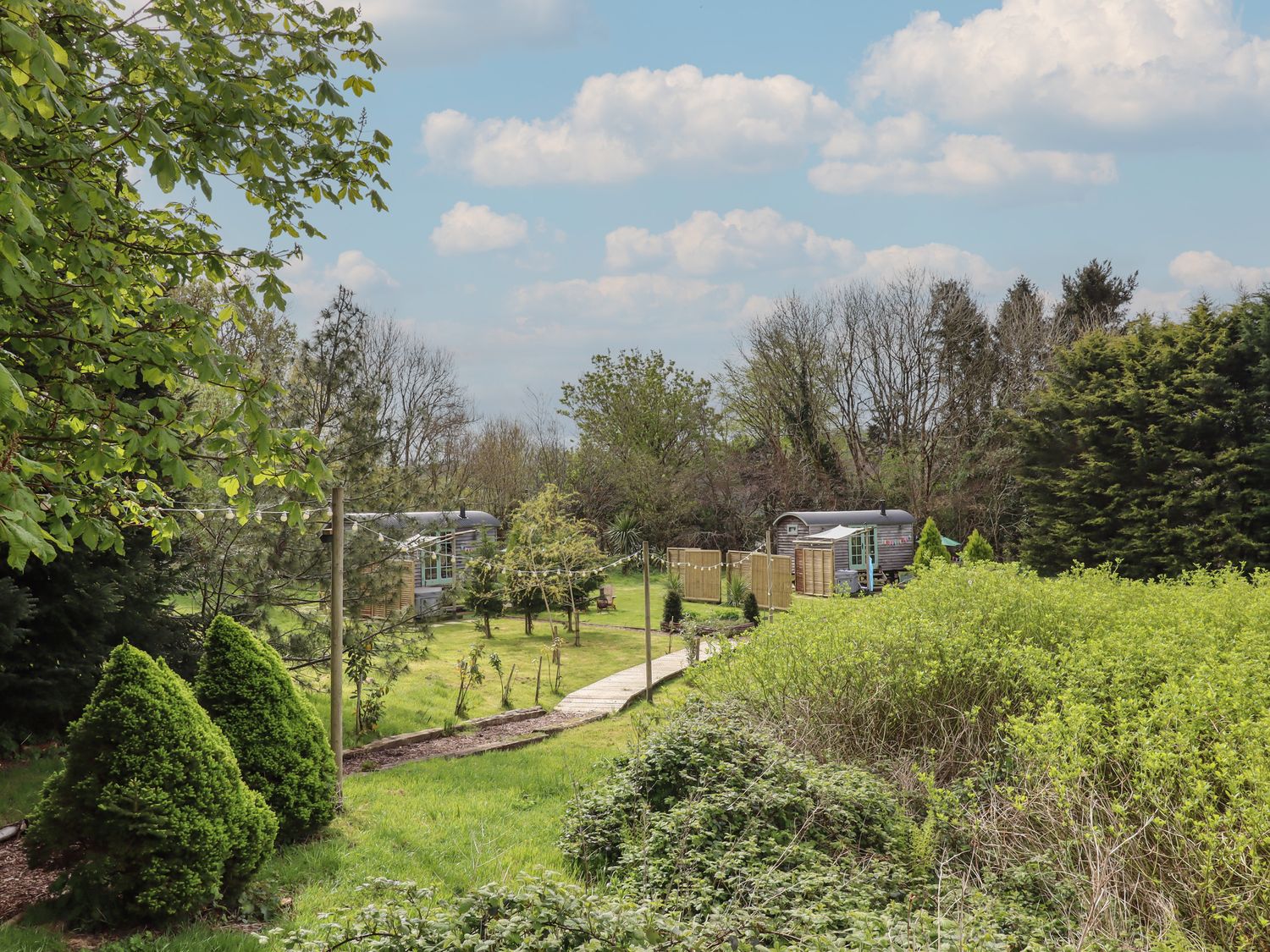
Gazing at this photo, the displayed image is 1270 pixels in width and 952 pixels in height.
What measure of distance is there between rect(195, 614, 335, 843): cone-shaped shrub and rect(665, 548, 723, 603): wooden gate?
1577 centimetres

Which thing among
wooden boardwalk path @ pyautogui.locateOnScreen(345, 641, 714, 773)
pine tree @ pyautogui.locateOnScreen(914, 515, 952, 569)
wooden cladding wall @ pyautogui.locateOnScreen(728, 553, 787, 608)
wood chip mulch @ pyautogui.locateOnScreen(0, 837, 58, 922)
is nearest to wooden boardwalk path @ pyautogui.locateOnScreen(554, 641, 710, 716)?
wooden boardwalk path @ pyautogui.locateOnScreen(345, 641, 714, 773)

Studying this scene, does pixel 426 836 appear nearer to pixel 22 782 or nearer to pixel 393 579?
pixel 22 782

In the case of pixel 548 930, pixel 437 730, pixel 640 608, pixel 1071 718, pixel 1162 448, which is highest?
pixel 1162 448

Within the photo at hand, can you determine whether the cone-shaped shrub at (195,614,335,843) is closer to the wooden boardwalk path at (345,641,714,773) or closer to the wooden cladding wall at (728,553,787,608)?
the wooden boardwalk path at (345,641,714,773)

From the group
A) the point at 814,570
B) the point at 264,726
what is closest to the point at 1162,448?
the point at 814,570

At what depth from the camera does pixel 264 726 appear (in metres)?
5.88

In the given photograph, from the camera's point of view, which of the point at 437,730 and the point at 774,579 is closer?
the point at 437,730

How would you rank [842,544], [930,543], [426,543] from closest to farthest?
[426,543], [930,543], [842,544]

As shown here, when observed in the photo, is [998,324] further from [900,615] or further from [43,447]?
[43,447]

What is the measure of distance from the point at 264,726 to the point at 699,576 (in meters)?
17.2

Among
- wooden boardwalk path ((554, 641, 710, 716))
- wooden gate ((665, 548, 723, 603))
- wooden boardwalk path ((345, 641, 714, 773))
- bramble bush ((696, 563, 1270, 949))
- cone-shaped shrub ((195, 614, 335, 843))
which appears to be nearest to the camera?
bramble bush ((696, 563, 1270, 949))

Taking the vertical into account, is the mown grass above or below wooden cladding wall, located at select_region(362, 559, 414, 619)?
below

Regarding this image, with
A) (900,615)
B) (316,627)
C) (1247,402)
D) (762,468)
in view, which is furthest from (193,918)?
(762,468)

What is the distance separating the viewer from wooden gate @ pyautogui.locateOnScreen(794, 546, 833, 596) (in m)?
22.0
